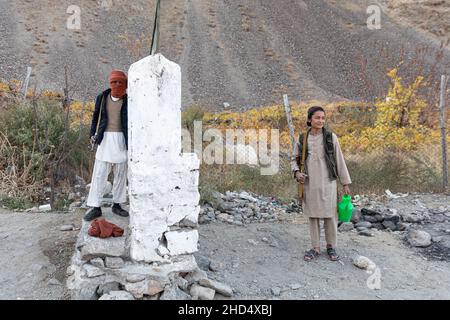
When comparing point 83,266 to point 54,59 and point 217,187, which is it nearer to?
point 217,187

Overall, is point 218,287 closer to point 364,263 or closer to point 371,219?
point 364,263

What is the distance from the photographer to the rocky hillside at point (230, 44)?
23.5 meters

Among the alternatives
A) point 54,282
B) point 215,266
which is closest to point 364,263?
point 215,266

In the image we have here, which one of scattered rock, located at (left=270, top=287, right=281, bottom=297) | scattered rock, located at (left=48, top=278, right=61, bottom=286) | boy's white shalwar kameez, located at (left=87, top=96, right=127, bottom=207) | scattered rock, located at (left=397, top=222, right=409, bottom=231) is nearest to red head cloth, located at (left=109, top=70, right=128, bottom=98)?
boy's white shalwar kameez, located at (left=87, top=96, right=127, bottom=207)

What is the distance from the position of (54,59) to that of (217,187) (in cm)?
2001

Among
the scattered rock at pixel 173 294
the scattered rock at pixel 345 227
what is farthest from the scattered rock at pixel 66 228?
the scattered rock at pixel 345 227

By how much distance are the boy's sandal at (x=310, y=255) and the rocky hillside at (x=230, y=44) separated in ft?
56.3

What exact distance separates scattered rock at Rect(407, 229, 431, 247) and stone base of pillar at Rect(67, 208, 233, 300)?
264cm

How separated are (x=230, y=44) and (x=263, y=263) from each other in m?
25.3

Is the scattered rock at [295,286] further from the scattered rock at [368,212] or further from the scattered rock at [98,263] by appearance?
the scattered rock at [368,212]

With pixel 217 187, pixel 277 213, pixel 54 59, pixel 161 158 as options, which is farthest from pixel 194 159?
pixel 54 59

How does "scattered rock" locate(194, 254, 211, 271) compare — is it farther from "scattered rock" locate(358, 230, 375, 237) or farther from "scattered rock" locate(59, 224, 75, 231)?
"scattered rock" locate(358, 230, 375, 237)

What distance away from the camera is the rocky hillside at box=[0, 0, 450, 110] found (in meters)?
23.5
